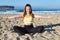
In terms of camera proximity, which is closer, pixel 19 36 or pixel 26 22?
pixel 19 36

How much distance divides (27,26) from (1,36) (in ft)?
2.70

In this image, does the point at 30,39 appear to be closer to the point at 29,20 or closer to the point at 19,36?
the point at 19,36

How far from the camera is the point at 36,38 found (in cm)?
638

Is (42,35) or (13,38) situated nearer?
(13,38)

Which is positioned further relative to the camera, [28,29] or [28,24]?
[28,24]

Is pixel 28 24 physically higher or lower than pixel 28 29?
higher

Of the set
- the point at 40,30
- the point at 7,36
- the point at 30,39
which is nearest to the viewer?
the point at 30,39

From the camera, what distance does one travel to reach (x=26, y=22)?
7074mm

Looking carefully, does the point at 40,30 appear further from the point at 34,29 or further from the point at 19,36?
the point at 19,36

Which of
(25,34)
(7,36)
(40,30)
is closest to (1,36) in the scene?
(7,36)

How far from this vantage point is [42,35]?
6.79 metres

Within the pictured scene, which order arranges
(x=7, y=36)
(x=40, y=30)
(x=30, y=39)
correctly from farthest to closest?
(x=40, y=30), (x=7, y=36), (x=30, y=39)

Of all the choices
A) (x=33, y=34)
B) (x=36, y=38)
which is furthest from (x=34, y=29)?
(x=36, y=38)

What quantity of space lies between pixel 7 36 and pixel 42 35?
1.01 metres
